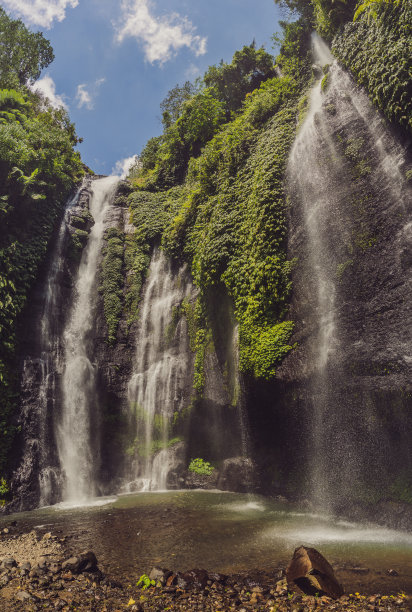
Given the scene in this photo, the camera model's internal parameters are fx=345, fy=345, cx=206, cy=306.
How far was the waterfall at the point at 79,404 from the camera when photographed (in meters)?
13.1

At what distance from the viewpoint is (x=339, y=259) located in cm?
949

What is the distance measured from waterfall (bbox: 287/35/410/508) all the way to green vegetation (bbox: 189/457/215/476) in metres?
4.07

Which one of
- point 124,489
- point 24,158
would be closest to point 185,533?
point 124,489

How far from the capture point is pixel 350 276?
9.09 meters

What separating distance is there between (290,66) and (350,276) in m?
13.2

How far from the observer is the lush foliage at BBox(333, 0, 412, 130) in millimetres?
8880

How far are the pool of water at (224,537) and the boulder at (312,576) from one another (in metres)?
0.32

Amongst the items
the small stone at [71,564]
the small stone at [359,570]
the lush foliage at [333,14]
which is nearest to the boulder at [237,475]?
the small stone at [359,570]

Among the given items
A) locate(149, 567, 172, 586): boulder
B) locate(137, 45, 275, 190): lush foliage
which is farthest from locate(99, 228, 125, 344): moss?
locate(149, 567, 172, 586): boulder

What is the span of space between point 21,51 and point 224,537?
128 feet

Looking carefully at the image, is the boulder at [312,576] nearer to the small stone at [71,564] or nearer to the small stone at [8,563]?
the small stone at [71,564]

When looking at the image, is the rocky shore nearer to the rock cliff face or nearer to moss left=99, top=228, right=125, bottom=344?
the rock cliff face

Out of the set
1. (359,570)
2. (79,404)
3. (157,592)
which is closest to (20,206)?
(79,404)

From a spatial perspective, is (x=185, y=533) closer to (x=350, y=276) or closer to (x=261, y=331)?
(x=261, y=331)
